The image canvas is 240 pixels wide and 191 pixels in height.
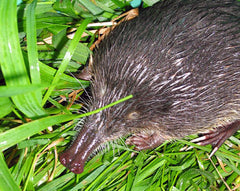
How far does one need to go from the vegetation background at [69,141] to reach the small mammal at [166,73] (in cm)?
35

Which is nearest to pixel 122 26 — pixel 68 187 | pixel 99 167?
pixel 99 167

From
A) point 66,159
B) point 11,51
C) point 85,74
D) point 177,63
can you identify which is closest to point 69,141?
point 66,159

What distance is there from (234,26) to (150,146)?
1664 mm

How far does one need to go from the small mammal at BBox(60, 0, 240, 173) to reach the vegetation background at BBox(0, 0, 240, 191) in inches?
Result: 13.6

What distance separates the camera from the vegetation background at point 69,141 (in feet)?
11.1

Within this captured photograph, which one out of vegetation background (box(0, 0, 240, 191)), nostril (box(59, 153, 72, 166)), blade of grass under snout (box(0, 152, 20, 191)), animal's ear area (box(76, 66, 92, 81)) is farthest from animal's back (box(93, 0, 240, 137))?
blade of grass under snout (box(0, 152, 20, 191))

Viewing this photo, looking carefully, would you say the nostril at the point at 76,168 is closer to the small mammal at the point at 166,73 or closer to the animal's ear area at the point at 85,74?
the small mammal at the point at 166,73

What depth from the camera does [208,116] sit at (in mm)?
3502

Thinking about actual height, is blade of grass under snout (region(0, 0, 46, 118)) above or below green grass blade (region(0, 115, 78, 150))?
above

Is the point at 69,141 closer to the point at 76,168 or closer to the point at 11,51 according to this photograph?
the point at 76,168

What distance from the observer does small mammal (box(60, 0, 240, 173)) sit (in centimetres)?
311

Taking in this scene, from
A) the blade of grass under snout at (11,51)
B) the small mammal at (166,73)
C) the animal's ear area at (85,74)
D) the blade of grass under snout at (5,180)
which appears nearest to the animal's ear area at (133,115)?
the small mammal at (166,73)

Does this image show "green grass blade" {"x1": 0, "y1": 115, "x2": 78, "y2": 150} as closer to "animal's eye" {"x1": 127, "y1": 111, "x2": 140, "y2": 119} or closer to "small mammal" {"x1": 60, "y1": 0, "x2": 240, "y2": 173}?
"small mammal" {"x1": 60, "y1": 0, "x2": 240, "y2": 173}

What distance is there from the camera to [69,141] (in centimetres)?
382
